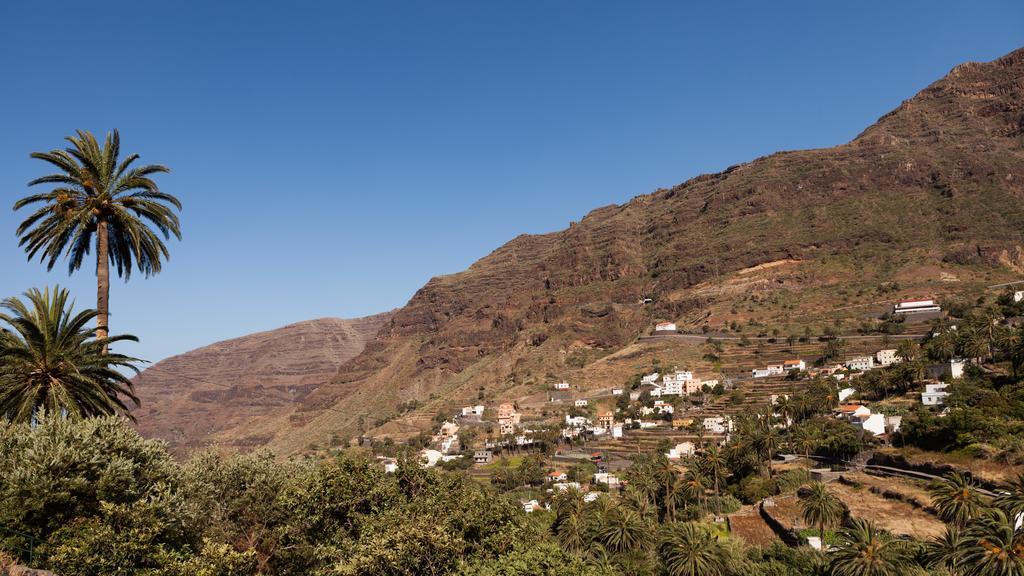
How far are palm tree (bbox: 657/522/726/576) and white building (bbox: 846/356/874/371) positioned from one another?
69283mm

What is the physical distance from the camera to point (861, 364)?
9606 cm

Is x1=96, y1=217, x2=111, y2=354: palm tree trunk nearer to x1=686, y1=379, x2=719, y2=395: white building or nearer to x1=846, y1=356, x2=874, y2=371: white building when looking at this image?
x1=846, y1=356, x2=874, y2=371: white building

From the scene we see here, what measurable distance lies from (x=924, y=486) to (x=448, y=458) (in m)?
76.2

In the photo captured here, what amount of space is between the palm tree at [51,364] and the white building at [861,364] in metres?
99.7

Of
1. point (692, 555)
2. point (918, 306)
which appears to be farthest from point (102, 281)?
point (918, 306)

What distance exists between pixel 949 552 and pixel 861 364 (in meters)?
75.2

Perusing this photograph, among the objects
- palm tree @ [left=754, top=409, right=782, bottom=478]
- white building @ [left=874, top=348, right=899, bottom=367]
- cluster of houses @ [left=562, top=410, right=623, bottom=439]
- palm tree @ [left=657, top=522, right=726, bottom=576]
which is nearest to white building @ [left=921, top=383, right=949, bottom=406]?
palm tree @ [left=754, top=409, right=782, bottom=478]

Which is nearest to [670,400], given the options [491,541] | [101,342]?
[491,541]

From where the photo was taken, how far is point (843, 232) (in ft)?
505

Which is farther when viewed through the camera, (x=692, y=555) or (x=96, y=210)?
(x=692, y=555)

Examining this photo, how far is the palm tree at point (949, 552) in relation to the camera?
27453 millimetres

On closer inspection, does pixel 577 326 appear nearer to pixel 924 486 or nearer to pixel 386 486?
pixel 924 486

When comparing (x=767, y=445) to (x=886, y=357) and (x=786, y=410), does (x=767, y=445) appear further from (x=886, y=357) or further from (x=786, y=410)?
(x=886, y=357)

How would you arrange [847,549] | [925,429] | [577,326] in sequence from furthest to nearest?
[577,326] → [925,429] → [847,549]
